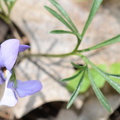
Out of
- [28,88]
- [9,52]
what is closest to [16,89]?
[28,88]

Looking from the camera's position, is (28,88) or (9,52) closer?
(9,52)

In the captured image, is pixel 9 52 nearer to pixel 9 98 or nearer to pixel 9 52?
pixel 9 52

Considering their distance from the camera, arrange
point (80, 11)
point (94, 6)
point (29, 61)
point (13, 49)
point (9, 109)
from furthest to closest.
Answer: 1. point (80, 11)
2. point (29, 61)
3. point (9, 109)
4. point (94, 6)
5. point (13, 49)

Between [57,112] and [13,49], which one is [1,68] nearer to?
[13,49]

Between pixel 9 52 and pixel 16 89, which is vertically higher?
pixel 9 52

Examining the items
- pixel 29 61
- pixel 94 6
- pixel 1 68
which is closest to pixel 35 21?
pixel 29 61

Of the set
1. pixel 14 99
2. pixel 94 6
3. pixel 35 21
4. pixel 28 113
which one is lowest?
pixel 28 113
